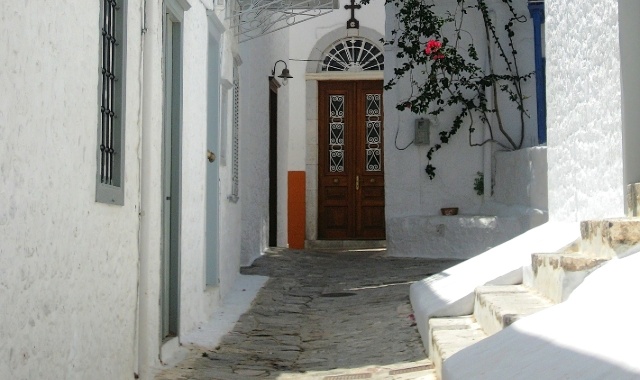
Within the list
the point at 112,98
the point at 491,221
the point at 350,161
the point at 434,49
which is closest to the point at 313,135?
the point at 350,161

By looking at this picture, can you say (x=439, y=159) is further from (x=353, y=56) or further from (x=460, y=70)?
(x=353, y=56)

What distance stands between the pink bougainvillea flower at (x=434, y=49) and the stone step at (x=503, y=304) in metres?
7.33

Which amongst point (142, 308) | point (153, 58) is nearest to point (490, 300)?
point (142, 308)

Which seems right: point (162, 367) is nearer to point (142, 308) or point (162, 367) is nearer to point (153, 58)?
point (142, 308)

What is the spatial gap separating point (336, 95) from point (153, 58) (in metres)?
11.6

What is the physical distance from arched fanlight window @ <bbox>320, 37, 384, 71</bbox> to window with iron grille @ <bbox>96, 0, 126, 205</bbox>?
12197 mm

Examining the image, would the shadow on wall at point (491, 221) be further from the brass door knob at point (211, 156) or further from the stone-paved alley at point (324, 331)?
the brass door knob at point (211, 156)

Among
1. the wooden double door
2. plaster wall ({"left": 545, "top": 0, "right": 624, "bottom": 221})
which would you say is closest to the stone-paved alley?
plaster wall ({"left": 545, "top": 0, "right": 624, "bottom": 221})

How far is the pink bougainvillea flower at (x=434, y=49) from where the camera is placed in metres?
12.7

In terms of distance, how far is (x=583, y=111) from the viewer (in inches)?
238

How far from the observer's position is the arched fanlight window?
1705 centimetres

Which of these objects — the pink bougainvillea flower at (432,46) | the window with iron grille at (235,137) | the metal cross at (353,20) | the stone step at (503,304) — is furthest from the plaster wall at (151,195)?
the metal cross at (353,20)

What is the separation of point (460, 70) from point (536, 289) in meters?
8.01

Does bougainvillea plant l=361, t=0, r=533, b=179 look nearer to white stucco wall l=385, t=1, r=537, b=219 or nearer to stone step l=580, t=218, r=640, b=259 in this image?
white stucco wall l=385, t=1, r=537, b=219
